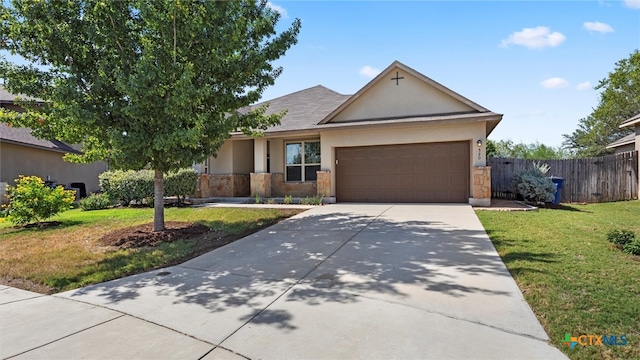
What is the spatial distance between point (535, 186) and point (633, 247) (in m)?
A: 7.15

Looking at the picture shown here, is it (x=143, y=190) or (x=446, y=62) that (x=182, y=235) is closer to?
(x=143, y=190)

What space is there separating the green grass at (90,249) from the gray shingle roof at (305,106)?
5028 millimetres

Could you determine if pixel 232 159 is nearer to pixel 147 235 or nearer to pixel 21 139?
pixel 147 235

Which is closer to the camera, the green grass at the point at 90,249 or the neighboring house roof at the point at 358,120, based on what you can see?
the green grass at the point at 90,249

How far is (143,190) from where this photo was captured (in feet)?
45.5

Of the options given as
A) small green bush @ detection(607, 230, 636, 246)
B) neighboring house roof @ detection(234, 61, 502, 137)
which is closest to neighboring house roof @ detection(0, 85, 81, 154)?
neighboring house roof @ detection(234, 61, 502, 137)

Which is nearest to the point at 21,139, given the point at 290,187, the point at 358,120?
the point at 290,187

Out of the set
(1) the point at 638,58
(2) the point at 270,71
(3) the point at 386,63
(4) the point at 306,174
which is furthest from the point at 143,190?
(1) the point at 638,58

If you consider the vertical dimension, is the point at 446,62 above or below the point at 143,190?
above

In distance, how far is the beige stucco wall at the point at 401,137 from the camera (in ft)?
38.7

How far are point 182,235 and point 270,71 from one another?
4.81 meters

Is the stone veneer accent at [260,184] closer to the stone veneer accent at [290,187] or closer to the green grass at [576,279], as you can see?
the stone veneer accent at [290,187]

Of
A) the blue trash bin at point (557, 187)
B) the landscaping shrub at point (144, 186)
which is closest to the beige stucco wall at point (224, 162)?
the landscaping shrub at point (144, 186)

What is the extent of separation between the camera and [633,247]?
537cm
